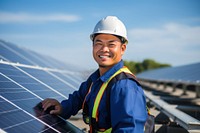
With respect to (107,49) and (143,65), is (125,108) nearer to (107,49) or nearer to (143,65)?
(107,49)

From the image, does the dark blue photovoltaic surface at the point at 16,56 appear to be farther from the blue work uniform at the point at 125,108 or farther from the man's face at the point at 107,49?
the blue work uniform at the point at 125,108

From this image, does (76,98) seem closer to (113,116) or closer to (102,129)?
(102,129)

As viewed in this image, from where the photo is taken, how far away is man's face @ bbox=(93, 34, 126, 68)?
3.48 m

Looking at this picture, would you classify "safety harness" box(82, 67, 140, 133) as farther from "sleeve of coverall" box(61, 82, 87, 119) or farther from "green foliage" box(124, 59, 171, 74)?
"green foliage" box(124, 59, 171, 74)

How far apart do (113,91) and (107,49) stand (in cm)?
60

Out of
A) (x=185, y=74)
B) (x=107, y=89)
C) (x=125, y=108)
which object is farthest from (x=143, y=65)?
(x=125, y=108)

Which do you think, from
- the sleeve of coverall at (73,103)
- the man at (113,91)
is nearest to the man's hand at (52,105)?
the sleeve of coverall at (73,103)

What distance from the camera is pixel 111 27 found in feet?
11.4

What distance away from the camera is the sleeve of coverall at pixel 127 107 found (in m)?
2.90

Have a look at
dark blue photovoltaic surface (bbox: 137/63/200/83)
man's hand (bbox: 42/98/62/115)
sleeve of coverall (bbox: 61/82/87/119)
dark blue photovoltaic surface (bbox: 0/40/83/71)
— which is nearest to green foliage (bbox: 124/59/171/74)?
dark blue photovoltaic surface (bbox: 137/63/200/83)

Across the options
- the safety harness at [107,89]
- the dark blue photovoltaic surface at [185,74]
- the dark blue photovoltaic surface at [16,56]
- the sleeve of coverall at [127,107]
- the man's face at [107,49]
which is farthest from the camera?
the dark blue photovoltaic surface at [185,74]

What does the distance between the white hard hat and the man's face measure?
0.06m

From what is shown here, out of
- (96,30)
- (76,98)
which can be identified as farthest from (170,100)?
(96,30)

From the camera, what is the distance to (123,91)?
3.03 m
